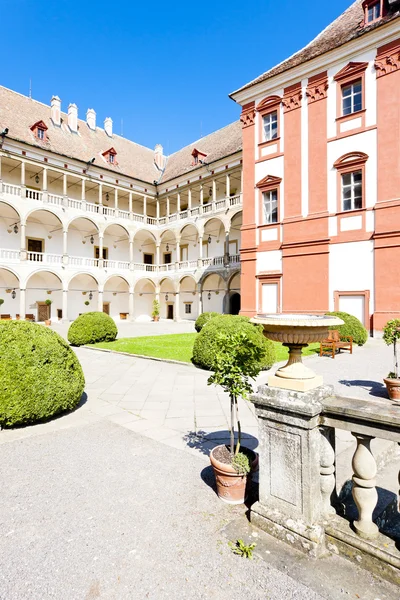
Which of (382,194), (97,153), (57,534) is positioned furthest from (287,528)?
(97,153)

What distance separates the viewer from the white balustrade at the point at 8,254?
73.2ft

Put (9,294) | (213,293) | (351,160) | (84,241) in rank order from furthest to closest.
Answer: (84,241) → (213,293) → (9,294) → (351,160)

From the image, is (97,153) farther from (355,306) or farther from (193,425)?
(193,425)

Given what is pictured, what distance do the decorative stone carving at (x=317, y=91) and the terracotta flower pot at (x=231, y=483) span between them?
1911cm

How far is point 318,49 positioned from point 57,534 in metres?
22.2

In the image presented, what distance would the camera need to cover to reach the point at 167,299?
1319 inches

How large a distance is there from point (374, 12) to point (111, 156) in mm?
22558

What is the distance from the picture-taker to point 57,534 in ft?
8.58

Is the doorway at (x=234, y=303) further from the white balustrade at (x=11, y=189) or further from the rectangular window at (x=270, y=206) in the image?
the white balustrade at (x=11, y=189)

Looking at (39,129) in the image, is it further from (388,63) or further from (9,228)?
(388,63)

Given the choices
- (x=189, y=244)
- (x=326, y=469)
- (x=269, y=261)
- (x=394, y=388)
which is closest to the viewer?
(x=326, y=469)

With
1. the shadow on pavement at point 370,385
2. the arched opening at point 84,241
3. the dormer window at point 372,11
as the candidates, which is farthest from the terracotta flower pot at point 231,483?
the arched opening at point 84,241

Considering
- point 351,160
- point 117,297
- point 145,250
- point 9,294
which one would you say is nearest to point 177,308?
point 117,297

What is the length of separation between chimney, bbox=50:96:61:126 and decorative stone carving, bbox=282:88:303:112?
2109 cm
